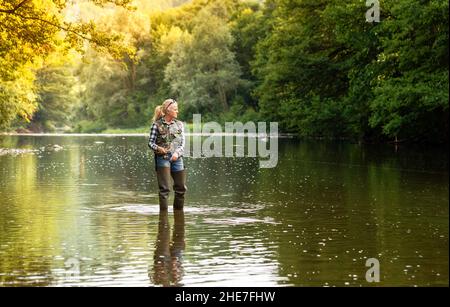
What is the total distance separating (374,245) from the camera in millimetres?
11812

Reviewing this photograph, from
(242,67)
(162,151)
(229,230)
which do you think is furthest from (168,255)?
(242,67)

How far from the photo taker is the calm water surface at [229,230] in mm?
9805

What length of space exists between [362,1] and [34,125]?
222 ft

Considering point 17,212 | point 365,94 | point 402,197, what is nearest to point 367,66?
point 365,94

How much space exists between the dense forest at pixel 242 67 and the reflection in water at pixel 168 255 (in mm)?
11056

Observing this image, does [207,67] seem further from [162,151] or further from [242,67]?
[162,151]

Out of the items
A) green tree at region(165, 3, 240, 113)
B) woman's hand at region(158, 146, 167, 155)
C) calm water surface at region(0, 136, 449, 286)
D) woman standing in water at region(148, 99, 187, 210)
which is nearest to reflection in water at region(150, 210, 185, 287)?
calm water surface at region(0, 136, 449, 286)

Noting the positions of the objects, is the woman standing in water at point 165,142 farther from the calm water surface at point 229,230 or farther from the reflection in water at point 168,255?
the reflection in water at point 168,255

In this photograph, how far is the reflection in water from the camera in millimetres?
9555

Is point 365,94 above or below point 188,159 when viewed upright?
above

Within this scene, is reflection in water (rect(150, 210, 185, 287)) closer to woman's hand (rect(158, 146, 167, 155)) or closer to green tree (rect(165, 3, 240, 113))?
woman's hand (rect(158, 146, 167, 155))

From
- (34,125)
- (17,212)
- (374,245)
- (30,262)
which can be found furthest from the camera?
(34,125)

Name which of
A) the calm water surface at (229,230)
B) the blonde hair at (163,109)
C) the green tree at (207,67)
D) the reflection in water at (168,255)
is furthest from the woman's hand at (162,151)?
the green tree at (207,67)

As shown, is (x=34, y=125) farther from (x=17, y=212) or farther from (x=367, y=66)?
(x=17, y=212)
